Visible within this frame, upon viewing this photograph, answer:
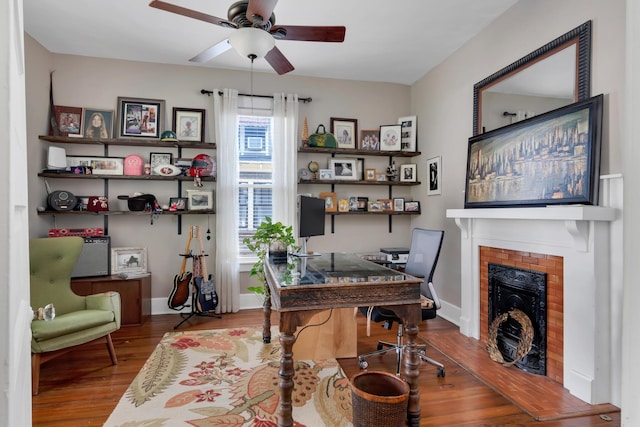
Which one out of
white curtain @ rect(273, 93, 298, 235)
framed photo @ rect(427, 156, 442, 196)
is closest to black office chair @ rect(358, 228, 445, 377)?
framed photo @ rect(427, 156, 442, 196)

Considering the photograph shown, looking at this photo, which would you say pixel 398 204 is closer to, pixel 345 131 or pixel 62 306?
pixel 345 131

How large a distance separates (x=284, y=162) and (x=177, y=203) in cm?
136

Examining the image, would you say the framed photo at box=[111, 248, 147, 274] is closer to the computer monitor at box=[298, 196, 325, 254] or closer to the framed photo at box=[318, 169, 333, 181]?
the computer monitor at box=[298, 196, 325, 254]

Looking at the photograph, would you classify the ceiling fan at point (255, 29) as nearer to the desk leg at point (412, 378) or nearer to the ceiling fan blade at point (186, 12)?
the ceiling fan blade at point (186, 12)

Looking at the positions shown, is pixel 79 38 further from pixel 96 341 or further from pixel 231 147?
pixel 96 341

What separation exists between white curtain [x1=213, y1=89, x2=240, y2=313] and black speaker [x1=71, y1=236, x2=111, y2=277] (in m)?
1.15

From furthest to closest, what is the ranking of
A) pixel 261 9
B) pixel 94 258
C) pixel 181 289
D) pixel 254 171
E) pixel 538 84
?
pixel 254 171, pixel 181 289, pixel 94 258, pixel 538 84, pixel 261 9

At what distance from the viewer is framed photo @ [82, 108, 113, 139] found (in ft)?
12.3

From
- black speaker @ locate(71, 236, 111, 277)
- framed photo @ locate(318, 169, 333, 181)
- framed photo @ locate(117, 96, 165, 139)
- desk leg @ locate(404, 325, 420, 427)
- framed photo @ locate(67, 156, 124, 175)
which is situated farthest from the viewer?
framed photo @ locate(318, 169, 333, 181)

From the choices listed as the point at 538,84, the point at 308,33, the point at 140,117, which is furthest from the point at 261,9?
the point at 140,117

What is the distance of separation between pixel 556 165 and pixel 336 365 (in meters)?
2.21

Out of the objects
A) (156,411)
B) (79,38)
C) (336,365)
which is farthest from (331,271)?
(79,38)

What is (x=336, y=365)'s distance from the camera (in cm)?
257

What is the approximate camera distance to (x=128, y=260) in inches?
149
